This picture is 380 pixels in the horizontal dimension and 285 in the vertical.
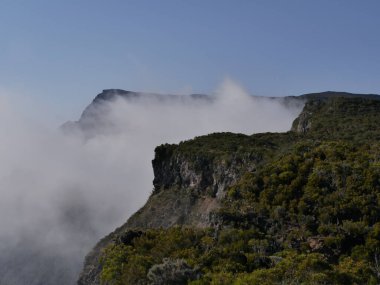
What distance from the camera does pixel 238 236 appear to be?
27.7m

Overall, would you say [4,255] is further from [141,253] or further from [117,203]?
[141,253]

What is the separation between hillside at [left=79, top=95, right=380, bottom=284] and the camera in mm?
22531

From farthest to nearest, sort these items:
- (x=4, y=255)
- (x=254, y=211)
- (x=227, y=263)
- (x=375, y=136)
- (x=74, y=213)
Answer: (x=74, y=213)
(x=4, y=255)
(x=375, y=136)
(x=254, y=211)
(x=227, y=263)

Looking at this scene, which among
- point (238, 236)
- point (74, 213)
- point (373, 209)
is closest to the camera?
point (238, 236)

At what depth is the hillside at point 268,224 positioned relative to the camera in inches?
887

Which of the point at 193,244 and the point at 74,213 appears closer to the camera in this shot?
the point at 193,244

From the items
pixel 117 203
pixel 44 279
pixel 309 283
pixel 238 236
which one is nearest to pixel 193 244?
pixel 238 236

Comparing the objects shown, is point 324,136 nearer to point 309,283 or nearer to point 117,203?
point 309,283

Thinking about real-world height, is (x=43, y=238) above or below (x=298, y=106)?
below

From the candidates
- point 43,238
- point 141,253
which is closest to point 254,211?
point 141,253

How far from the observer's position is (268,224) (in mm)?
30984

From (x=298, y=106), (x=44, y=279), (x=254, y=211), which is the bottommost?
(x=44, y=279)

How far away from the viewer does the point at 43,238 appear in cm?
14012

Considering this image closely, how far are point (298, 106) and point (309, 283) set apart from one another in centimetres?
14702
